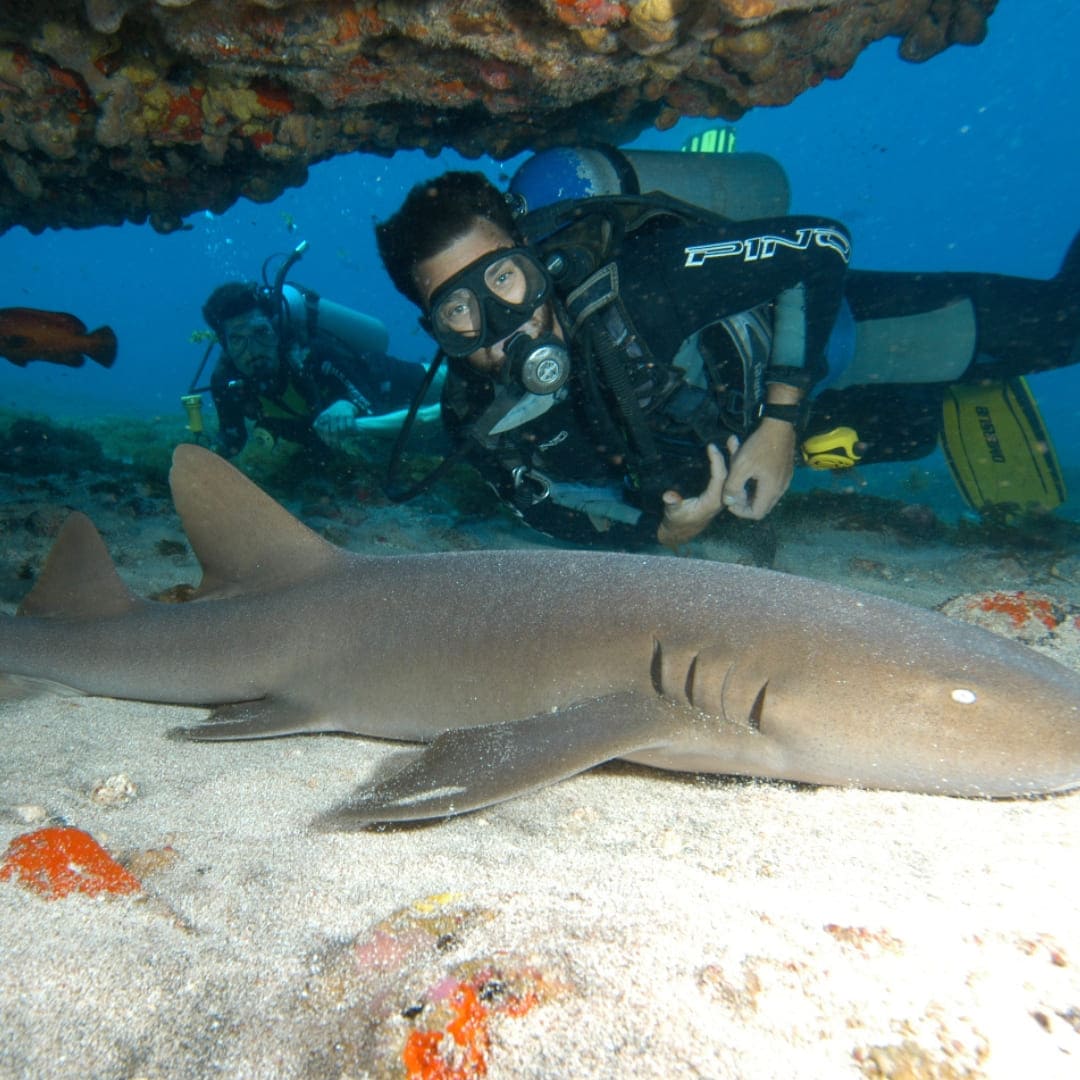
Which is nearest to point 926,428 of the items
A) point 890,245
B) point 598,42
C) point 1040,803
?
point 598,42

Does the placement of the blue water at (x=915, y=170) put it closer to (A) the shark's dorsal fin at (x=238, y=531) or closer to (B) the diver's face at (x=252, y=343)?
(B) the diver's face at (x=252, y=343)

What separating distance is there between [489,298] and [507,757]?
10.0 feet

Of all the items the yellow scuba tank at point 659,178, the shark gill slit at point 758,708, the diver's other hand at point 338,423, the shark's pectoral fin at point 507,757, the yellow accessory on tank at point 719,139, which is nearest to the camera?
the shark's pectoral fin at point 507,757

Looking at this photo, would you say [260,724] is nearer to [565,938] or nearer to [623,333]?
[565,938]

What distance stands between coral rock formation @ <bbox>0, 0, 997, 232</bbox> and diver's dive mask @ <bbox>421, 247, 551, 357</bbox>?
1339mm

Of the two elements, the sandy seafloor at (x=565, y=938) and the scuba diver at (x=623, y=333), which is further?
Result: the scuba diver at (x=623, y=333)

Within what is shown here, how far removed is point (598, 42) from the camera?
385 centimetres

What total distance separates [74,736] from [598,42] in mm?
4637

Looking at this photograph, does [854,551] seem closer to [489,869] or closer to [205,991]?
[489,869]

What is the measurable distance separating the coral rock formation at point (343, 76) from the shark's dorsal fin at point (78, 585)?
3144 mm

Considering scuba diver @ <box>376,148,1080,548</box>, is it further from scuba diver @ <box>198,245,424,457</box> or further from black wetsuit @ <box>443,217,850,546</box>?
scuba diver @ <box>198,245,424,457</box>

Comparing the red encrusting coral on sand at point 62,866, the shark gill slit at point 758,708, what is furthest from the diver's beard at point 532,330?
the red encrusting coral on sand at point 62,866

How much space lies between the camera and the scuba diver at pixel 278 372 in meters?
9.17

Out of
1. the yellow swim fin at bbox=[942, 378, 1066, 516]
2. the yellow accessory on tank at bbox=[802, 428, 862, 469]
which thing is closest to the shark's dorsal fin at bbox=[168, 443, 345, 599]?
the yellow accessory on tank at bbox=[802, 428, 862, 469]
